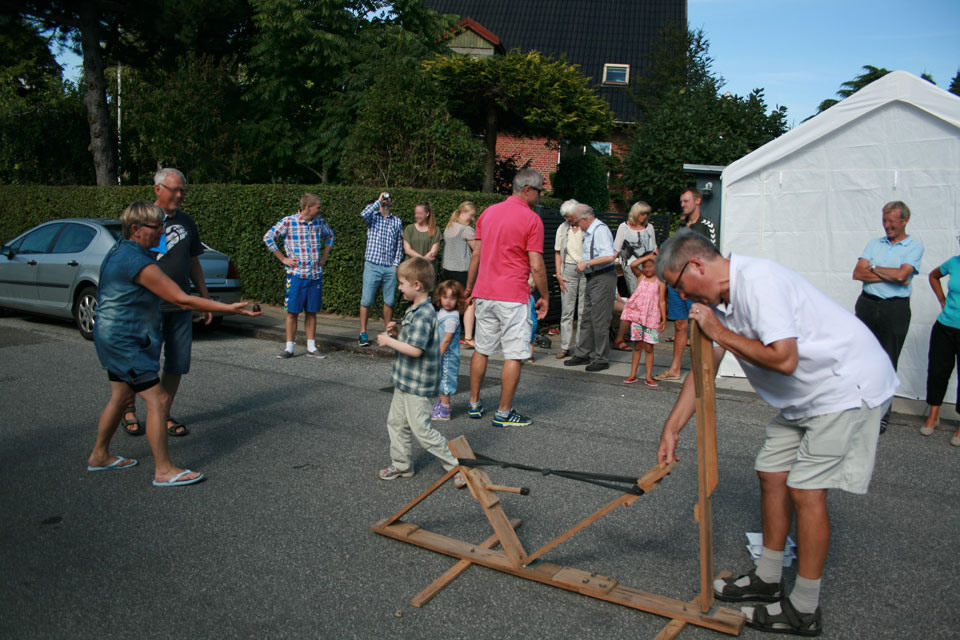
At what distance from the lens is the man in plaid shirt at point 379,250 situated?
31.6 feet

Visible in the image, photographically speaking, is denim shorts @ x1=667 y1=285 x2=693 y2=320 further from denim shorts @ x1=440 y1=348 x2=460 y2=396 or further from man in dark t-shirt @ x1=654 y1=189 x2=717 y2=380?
denim shorts @ x1=440 y1=348 x2=460 y2=396

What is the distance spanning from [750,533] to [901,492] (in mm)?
1569

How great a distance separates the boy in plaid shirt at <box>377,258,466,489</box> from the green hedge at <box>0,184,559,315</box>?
24.4 ft

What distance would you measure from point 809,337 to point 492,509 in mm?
1605

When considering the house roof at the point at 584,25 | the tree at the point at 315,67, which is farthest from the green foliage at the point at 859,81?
the tree at the point at 315,67

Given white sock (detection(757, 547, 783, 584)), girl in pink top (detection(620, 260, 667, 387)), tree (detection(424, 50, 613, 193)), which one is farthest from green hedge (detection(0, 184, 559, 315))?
white sock (detection(757, 547, 783, 584))

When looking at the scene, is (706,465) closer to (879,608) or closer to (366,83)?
(879,608)

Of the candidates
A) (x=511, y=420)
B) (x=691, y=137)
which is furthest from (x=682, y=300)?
(x=691, y=137)

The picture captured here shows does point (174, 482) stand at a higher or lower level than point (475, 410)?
lower

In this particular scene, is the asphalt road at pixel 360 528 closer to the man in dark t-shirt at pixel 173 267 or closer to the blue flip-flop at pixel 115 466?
the blue flip-flop at pixel 115 466

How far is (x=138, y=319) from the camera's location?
4.68 metres

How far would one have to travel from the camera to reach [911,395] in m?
7.20

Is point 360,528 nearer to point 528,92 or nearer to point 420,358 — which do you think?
point 420,358

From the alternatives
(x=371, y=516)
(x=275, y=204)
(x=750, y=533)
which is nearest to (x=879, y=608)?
(x=750, y=533)
